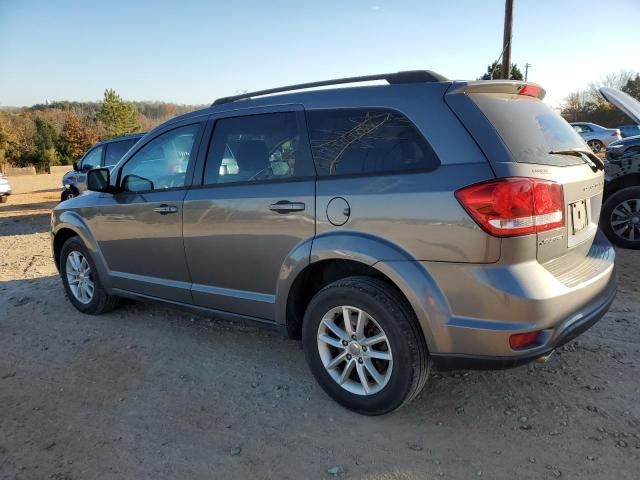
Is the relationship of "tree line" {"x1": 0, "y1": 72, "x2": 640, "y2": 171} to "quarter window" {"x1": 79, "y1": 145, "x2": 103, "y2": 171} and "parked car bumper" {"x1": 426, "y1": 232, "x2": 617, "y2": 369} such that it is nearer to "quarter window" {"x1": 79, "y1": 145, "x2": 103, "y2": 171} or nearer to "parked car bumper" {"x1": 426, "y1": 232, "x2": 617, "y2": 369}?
"quarter window" {"x1": 79, "y1": 145, "x2": 103, "y2": 171}

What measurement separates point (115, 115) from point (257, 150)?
5434cm

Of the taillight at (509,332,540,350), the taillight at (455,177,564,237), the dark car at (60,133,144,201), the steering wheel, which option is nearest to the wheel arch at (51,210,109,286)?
the steering wheel

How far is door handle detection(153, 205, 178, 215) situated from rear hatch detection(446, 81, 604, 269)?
83.3 inches

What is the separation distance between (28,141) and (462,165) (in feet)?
177

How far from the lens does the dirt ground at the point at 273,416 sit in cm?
243

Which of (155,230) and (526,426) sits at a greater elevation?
(155,230)

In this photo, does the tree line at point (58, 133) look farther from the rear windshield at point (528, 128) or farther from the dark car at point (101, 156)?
the rear windshield at point (528, 128)

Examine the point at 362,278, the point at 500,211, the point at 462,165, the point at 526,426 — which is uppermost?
the point at 462,165

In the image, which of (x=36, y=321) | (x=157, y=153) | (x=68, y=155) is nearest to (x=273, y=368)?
(x=157, y=153)

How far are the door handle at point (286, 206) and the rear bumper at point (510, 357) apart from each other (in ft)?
3.67

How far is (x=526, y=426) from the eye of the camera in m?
2.65

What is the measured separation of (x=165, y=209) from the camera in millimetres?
3664

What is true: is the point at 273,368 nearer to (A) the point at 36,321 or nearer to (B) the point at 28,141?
(A) the point at 36,321

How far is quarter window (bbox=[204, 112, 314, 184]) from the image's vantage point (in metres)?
3.03
